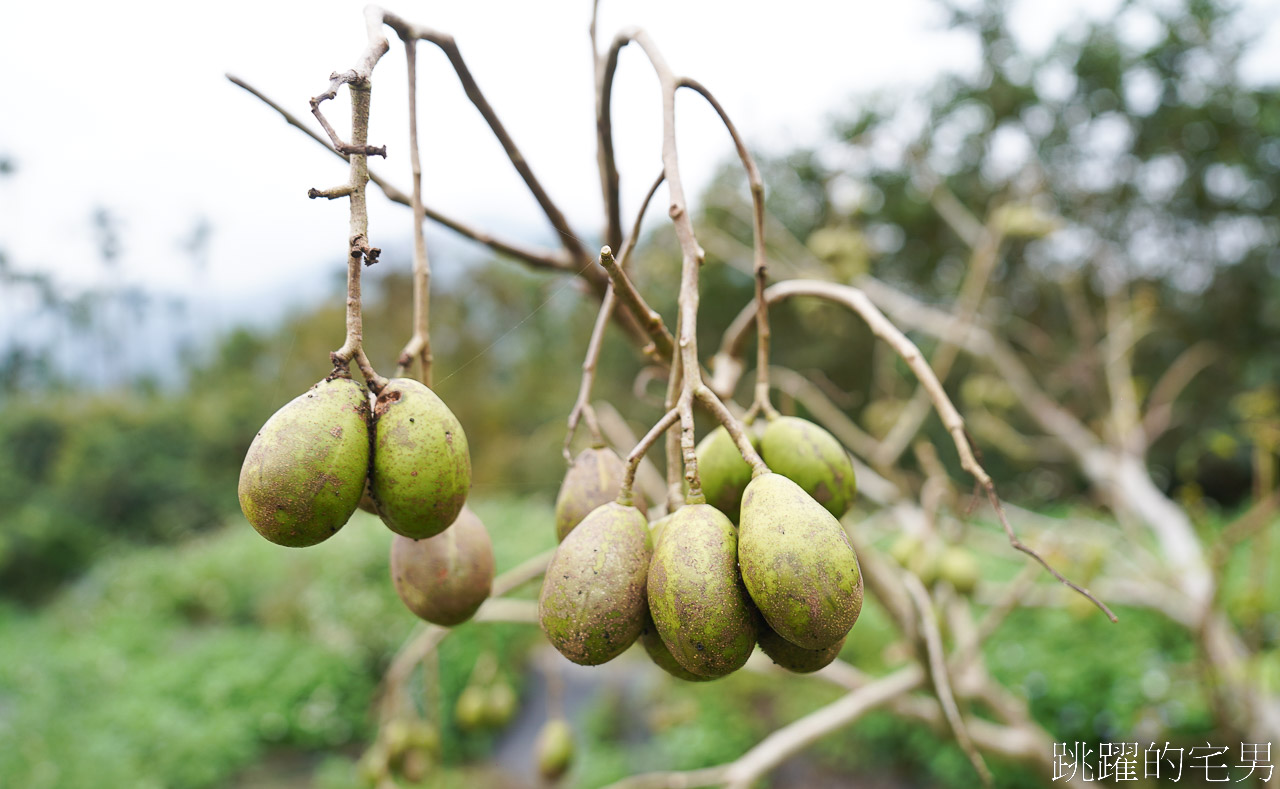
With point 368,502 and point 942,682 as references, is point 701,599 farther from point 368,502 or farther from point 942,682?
point 942,682

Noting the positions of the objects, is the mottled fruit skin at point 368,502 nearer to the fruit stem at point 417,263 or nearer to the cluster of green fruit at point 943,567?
the fruit stem at point 417,263

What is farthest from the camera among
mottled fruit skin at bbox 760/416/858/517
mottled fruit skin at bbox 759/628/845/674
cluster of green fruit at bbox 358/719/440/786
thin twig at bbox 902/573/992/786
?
cluster of green fruit at bbox 358/719/440/786

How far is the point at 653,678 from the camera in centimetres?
644

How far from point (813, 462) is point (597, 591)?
285mm

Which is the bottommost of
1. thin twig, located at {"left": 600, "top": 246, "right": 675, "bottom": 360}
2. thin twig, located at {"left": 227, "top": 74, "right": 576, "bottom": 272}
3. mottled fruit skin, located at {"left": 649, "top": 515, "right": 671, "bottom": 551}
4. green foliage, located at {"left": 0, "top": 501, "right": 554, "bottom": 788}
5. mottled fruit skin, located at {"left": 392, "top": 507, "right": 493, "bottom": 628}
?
green foliage, located at {"left": 0, "top": 501, "right": 554, "bottom": 788}

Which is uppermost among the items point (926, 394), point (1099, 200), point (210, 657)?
point (1099, 200)

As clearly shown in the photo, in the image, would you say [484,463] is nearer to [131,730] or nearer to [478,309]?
[478,309]

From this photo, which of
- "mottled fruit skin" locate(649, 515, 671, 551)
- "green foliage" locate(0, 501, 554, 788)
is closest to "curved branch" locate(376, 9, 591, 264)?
"mottled fruit skin" locate(649, 515, 671, 551)

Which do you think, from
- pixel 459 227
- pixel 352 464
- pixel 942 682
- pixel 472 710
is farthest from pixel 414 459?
pixel 472 710

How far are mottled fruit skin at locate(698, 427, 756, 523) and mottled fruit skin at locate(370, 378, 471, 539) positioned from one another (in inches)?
10.8

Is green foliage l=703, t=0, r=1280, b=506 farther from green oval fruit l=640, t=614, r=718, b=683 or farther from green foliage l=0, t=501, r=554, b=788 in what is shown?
green oval fruit l=640, t=614, r=718, b=683

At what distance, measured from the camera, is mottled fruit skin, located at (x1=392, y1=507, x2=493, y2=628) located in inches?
33.1

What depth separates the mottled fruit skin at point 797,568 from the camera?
61 centimetres

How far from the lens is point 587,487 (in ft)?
2.70
